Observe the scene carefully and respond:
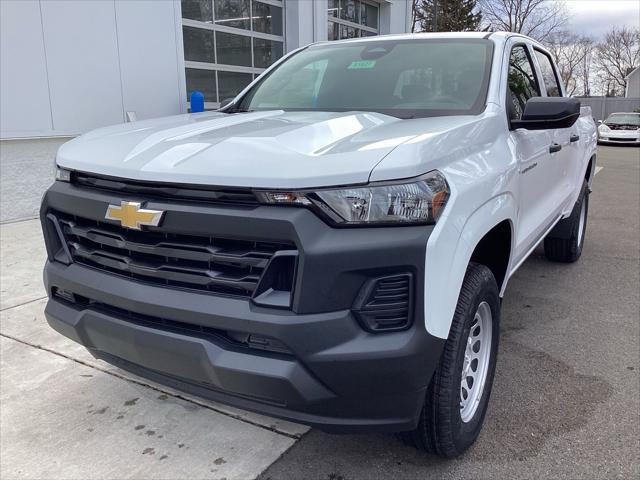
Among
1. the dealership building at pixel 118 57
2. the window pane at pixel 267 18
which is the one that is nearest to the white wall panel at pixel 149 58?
the dealership building at pixel 118 57

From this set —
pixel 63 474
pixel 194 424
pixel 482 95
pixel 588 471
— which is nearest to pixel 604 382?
pixel 588 471

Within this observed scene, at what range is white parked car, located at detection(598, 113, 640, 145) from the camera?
2303 cm

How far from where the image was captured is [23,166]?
6.99 m

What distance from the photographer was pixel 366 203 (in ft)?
6.31

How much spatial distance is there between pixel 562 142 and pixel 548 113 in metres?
1.43

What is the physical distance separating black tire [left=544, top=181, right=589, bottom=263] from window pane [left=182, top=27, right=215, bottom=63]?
6.52 m

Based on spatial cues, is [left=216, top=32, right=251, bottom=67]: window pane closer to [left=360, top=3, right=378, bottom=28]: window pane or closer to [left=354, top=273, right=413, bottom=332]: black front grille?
[left=360, top=3, right=378, bottom=28]: window pane

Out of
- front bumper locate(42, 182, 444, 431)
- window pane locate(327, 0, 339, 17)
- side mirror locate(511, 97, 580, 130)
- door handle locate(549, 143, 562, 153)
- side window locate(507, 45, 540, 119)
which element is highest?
window pane locate(327, 0, 339, 17)

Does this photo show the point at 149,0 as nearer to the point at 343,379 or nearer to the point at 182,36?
the point at 182,36

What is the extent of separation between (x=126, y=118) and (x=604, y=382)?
6.81m

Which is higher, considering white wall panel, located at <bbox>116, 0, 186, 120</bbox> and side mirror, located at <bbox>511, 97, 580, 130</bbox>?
white wall panel, located at <bbox>116, 0, 186, 120</bbox>

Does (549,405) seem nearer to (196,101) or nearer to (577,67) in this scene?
(196,101)

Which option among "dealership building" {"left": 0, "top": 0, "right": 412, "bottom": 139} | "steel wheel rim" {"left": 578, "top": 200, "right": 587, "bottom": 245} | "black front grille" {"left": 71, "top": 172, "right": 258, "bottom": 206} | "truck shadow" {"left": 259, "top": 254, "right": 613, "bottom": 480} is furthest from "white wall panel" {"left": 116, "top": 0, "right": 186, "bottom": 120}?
"truck shadow" {"left": 259, "top": 254, "right": 613, "bottom": 480}

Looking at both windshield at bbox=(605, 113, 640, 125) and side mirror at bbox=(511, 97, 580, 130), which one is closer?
side mirror at bbox=(511, 97, 580, 130)
